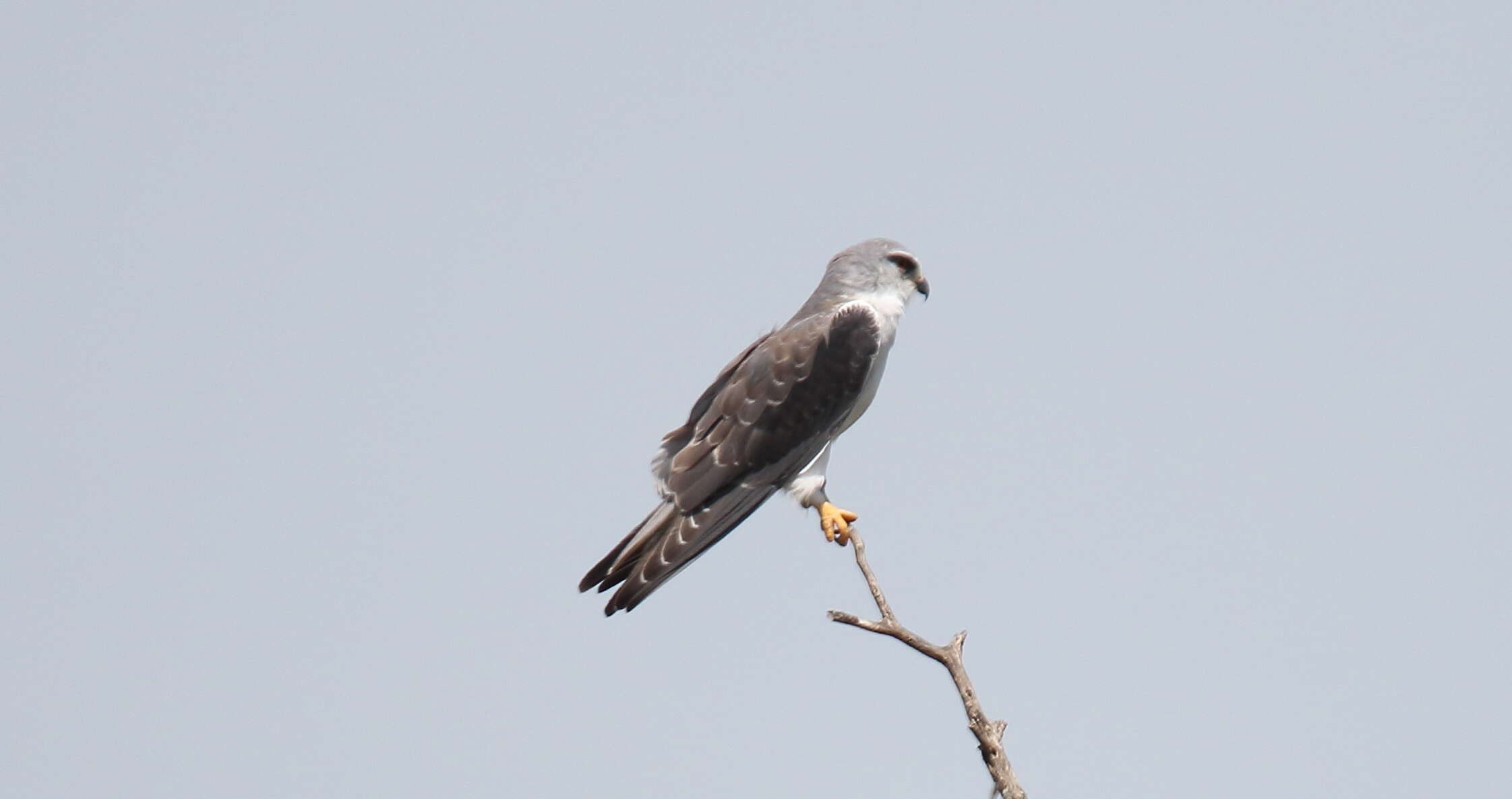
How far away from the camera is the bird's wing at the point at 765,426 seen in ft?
28.6

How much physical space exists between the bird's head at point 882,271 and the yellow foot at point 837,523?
1.59m

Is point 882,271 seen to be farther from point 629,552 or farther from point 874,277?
point 629,552

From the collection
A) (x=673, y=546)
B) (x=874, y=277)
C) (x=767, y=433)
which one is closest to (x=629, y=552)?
(x=673, y=546)

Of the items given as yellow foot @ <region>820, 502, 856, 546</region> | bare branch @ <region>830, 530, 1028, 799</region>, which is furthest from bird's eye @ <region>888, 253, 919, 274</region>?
bare branch @ <region>830, 530, 1028, 799</region>

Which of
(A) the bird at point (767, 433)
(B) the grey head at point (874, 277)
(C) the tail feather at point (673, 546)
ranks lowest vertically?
(C) the tail feather at point (673, 546)

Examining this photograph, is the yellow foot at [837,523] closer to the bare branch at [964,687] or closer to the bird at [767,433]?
the bird at [767,433]

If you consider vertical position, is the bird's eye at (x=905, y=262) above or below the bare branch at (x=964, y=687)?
above

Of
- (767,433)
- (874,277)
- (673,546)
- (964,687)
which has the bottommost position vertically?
(964,687)

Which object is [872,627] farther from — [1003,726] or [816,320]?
[816,320]

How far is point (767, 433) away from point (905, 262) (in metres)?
1.61

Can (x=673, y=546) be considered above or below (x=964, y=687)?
above

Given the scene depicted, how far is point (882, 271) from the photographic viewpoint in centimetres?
965

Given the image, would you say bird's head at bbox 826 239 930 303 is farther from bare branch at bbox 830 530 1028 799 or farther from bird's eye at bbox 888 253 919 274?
bare branch at bbox 830 530 1028 799

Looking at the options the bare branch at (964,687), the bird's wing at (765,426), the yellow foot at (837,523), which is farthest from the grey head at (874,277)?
the bare branch at (964,687)
